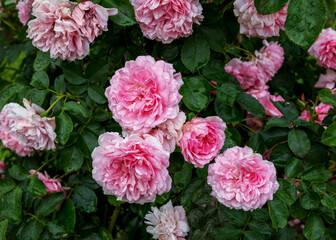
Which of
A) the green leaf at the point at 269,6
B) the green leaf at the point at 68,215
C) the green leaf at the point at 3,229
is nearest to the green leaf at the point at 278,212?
the green leaf at the point at 269,6

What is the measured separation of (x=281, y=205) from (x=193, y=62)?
1.69 feet

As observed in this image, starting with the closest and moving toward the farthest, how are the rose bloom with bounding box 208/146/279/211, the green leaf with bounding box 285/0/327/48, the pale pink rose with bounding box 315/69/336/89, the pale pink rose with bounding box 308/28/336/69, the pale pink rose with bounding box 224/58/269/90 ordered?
the green leaf with bounding box 285/0/327/48 < the rose bloom with bounding box 208/146/279/211 < the pale pink rose with bounding box 224/58/269/90 < the pale pink rose with bounding box 308/28/336/69 < the pale pink rose with bounding box 315/69/336/89

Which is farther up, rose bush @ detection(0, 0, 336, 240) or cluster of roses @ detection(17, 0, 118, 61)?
cluster of roses @ detection(17, 0, 118, 61)

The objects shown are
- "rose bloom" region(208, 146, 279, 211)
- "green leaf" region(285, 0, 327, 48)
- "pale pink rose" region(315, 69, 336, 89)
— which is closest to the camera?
"green leaf" region(285, 0, 327, 48)

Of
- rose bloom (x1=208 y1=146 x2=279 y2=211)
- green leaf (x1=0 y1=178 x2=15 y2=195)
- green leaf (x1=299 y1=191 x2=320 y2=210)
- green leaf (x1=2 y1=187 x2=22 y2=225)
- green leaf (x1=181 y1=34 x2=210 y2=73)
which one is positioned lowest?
green leaf (x1=2 y1=187 x2=22 y2=225)

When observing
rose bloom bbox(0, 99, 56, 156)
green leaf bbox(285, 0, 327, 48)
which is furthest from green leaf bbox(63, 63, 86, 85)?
green leaf bbox(285, 0, 327, 48)

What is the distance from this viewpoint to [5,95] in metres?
1.26

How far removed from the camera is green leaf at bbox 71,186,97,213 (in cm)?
128

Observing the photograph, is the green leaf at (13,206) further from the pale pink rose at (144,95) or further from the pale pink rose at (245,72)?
the pale pink rose at (245,72)

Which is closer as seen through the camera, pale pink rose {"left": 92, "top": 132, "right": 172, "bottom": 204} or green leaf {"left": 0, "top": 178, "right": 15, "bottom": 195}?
pale pink rose {"left": 92, "top": 132, "right": 172, "bottom": 204}

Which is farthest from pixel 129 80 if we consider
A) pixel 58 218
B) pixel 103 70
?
pixel 58 218

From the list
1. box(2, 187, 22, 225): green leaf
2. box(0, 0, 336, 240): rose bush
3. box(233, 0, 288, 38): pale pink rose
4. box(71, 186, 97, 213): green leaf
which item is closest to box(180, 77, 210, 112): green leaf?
box(0, 0, 336, 240): rose bush

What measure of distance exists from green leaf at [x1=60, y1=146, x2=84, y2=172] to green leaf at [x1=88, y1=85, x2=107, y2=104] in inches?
7.2

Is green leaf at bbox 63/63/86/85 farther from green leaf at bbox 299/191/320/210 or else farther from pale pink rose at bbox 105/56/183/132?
green leaf at bbox 299/191/320/210
